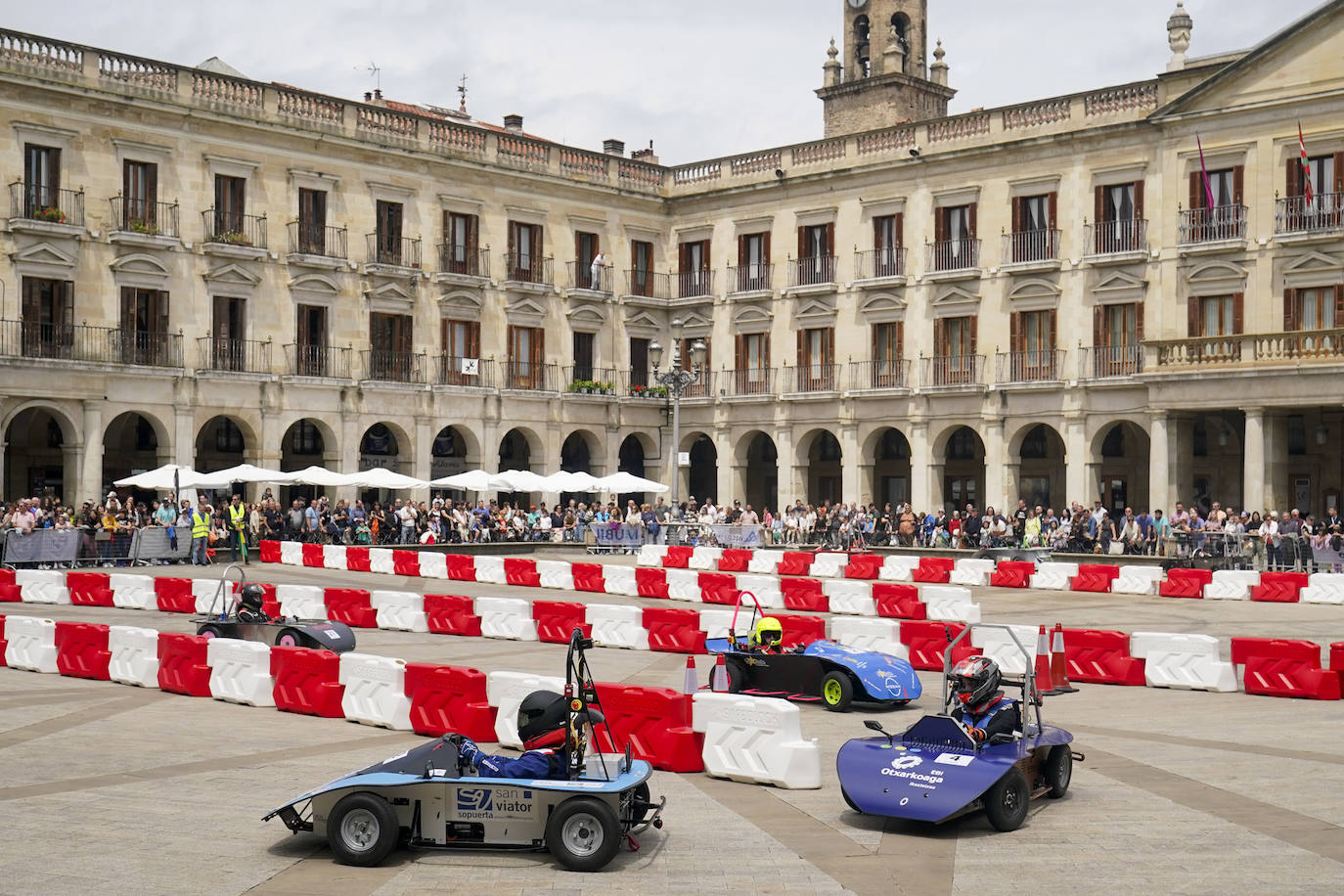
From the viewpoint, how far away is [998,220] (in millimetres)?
48875

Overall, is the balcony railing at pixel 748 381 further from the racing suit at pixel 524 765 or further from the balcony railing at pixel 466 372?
the racing suit at pixel 524 765

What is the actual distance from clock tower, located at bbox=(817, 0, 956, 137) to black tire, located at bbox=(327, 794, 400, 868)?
5472cm

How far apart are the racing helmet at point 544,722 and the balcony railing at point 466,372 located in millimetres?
40282

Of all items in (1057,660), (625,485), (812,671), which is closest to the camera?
(812,671)

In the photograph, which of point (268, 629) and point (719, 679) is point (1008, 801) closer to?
point (719, 679)

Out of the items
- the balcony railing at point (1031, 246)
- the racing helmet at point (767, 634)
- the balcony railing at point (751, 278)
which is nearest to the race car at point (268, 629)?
the racing helmet at point (767, 634)

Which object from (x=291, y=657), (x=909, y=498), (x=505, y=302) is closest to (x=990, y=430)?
(x=909, y=498)

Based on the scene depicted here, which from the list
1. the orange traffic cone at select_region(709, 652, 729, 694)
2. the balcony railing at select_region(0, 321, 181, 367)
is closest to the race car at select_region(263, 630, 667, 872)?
the orange traffic cone at select_region(709, 652, 729, 694)

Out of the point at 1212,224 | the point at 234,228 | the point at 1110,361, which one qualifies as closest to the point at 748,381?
the point at 1110,361

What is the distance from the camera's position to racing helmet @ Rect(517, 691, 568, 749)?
435 inches

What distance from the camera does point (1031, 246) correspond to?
158 feet

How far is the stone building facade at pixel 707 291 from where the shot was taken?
140 feet

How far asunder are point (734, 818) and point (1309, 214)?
3580cm

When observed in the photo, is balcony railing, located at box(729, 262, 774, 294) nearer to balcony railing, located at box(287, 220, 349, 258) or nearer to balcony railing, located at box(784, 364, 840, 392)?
balcony railing, located at box(784, 364, 840, 392)
